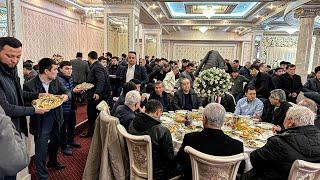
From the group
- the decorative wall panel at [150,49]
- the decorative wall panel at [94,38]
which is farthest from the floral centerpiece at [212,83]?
the decorative wall panel at [150,49]

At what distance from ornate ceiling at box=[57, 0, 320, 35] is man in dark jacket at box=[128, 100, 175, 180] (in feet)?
18.1

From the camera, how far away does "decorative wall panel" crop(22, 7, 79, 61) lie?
779 centimetres

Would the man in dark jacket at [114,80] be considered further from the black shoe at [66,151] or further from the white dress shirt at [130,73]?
the black shoe at [66,151]

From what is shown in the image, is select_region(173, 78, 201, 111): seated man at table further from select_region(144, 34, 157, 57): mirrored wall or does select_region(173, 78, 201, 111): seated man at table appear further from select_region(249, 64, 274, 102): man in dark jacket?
select_region(144, 34, 157, 57): mirrored wall

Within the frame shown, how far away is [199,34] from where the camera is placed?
19.1 metres

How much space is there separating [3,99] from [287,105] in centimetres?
318

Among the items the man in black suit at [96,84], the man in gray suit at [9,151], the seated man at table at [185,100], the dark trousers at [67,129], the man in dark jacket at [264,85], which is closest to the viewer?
the man in gray suit at [9,151]

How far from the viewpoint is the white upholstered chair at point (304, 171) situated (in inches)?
71.7

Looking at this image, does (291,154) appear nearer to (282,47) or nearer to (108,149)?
(108,149)

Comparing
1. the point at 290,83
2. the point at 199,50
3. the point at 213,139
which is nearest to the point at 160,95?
the point at 213,139

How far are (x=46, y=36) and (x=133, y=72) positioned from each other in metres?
4.83

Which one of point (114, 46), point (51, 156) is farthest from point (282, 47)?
point (51, 156)

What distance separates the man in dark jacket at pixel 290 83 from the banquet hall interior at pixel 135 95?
0.02m

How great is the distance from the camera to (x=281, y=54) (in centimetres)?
1952
